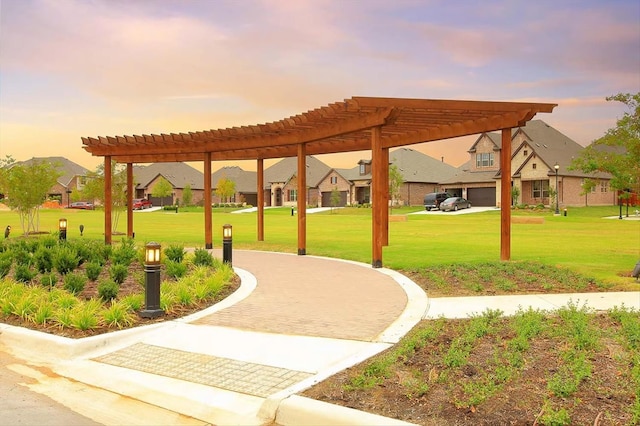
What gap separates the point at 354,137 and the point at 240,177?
70090 mm

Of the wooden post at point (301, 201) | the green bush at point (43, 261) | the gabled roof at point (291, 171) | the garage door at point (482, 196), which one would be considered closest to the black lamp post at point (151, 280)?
the green bush at point (43, 261)

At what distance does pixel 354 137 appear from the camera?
18.5m

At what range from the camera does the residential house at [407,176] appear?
207ft

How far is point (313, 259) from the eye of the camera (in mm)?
15695

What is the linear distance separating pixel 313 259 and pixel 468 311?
7.60 metres

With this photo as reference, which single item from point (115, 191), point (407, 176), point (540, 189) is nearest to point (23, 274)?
point (115, 191)

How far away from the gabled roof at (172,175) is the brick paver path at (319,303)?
230ft

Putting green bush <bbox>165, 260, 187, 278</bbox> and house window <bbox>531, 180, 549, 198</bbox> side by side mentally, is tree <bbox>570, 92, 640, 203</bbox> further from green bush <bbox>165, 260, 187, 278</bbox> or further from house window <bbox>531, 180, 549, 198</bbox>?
house window <bbox>531, 180, 549, 198</bbox>

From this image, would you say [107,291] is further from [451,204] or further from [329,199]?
[329,199]

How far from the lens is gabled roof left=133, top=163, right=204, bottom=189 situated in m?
80.9

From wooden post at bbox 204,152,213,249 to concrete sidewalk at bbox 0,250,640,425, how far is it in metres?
8.91

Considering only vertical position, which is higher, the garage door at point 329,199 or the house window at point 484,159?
the house window at point 484,159

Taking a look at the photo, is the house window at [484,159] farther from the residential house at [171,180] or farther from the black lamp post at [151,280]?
the black lamp post at [151,280]

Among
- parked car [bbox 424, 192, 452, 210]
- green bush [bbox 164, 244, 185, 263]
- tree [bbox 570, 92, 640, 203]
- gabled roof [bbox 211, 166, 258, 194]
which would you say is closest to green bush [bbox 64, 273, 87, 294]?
green bush [bbox 164, 244, 185, 263]
